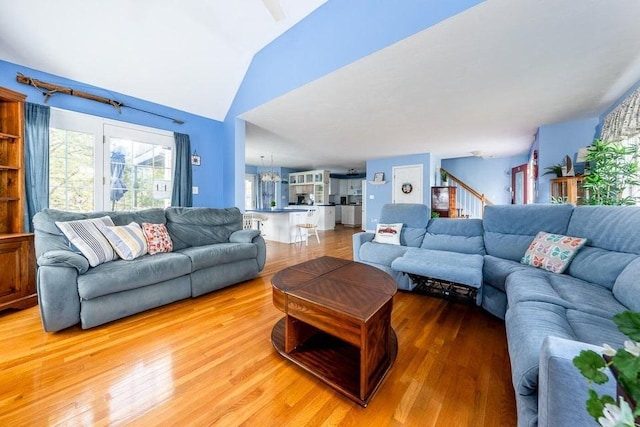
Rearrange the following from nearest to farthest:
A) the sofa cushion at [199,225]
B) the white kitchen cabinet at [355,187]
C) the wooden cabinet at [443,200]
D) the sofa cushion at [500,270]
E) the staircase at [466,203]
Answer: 1. the sofa cushion at [500,270]
2. the sofa cushion at [199,225]
3. the wooden cabinet at [443,200]
4. the staircase at [466,203]
5. the white kitchen cabinet at [355,187]

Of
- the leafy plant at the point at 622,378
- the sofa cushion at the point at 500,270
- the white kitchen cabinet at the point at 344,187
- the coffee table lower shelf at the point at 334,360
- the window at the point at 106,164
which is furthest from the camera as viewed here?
the white kitchen cabinet at the point at 344,187

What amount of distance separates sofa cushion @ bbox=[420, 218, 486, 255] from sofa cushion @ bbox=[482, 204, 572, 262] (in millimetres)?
88

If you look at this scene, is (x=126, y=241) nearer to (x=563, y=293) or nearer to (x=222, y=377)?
(x=222, y=377)

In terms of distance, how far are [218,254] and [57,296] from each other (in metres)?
1.27

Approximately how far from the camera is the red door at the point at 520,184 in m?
6.16

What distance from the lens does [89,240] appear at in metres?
2.25

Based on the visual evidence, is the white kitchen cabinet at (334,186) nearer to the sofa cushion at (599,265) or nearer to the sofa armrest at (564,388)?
the sofa cushion at (599,265)

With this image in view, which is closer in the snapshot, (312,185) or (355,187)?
(312,185)

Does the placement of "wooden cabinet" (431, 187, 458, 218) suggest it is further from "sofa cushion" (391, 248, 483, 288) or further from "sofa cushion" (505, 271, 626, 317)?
"sofa cushion" (505, 271, 626, 317)

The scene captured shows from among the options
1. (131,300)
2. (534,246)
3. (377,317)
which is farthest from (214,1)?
(534,246)

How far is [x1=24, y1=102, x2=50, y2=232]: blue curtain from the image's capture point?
2621 mm

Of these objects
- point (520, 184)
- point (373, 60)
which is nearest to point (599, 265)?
point (373, 60)

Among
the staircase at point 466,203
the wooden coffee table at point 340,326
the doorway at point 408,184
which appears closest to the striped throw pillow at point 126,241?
the wooden coffee table at point 340,326

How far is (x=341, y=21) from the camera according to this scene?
97.1 inches
